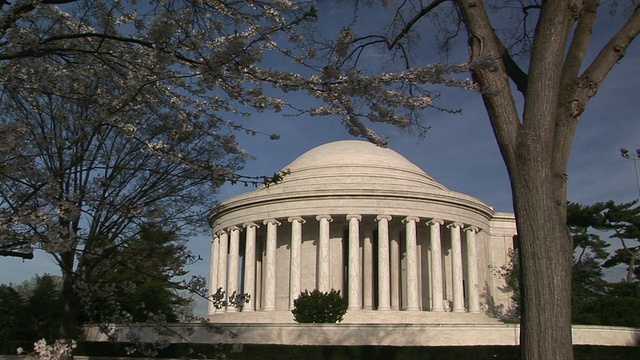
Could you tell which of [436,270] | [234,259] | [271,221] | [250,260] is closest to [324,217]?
[271,221]

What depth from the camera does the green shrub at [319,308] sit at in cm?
3391

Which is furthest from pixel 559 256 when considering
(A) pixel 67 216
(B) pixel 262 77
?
(A) pixel 67 216

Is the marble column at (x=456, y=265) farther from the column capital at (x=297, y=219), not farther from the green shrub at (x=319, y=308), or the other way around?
the green shrub at (x=319, y=308)

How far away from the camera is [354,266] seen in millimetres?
41188

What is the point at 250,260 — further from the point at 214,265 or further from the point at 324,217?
the point at 324,217

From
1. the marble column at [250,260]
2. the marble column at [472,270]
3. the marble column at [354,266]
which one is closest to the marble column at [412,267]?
the marble column at [354,266]

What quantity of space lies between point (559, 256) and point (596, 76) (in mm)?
3034

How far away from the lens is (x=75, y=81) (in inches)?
424

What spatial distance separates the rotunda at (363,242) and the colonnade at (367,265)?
0.23ft

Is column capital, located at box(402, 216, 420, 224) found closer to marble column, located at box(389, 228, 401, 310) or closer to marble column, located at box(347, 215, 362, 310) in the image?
marble column, located at box(347, 215, 362, 310)

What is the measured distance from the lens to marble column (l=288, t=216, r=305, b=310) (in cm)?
4171

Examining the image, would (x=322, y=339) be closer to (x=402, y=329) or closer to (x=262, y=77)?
(x=402, y=329)

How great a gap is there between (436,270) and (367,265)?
538cm

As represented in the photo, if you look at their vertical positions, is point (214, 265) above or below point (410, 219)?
below
